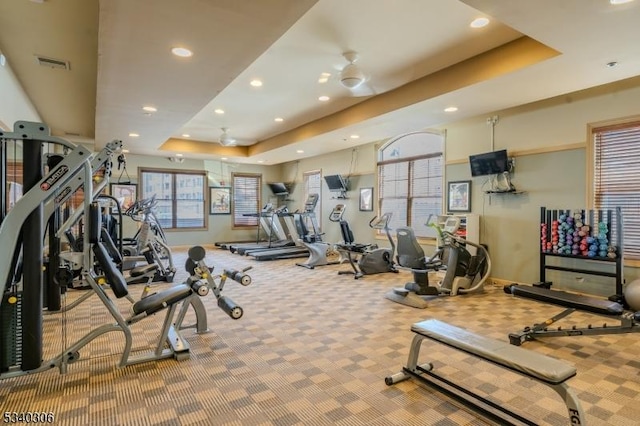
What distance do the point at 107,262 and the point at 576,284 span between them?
6.01m

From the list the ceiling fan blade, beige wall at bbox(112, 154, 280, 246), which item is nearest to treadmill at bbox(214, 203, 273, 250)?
beige wall at bbox(112, 154, 280, 246)

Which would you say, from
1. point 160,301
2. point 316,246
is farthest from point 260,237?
point 160,301

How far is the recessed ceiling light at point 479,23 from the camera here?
11.7 ft

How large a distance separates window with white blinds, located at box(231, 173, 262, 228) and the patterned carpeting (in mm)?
7745

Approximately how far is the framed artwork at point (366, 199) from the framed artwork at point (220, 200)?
16.6ft

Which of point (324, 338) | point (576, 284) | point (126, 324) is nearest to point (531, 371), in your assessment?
point (324, 338)

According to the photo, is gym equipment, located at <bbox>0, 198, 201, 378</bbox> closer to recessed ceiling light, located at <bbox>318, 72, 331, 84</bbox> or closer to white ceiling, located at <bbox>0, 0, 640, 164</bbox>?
white ceiling, located at <bbox>0, 0, 640, 164</bbox>

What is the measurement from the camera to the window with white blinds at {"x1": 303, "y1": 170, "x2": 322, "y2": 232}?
10648mm

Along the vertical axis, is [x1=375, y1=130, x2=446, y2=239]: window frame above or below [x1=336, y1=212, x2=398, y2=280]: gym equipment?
above

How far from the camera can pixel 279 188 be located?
12102 mm

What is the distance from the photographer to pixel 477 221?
6.20 m

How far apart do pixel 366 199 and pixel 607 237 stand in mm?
5166

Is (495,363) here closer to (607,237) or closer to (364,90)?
(607,237)

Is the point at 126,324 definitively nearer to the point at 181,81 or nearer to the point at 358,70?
the point at 181,81
